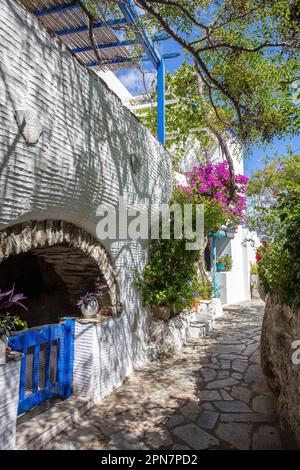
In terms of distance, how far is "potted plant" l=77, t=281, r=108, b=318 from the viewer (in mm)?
5020

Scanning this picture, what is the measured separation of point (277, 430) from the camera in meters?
4.02

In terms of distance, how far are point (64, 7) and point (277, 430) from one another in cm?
742

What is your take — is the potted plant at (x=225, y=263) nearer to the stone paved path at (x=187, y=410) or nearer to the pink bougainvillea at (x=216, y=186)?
the pink bougainvillea at (x=216, y=186)

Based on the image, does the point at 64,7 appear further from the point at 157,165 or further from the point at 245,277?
the point at 245,277

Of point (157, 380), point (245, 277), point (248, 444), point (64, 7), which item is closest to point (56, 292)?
point (157, 380)

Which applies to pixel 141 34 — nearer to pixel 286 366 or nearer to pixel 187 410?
pixel 286 366

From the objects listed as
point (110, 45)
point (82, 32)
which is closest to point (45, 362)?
point (82, 32)

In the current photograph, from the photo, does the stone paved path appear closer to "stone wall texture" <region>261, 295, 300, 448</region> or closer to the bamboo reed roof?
"stone wall texture" <region>261, 295, 300, 448</region>

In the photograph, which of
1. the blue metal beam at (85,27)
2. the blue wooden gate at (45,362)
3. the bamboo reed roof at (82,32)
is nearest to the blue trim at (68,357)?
the blue wooden gate at (45,362)

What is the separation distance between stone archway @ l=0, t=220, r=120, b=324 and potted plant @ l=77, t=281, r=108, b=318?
6.9 inches

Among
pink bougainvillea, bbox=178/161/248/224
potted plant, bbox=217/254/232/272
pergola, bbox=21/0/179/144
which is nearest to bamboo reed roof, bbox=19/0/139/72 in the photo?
pergola, bbox=21/0/179/144

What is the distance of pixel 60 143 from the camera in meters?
3.45

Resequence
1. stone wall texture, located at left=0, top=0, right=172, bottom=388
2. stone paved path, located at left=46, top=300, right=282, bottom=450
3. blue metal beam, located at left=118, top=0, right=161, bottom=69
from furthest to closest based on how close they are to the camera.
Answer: blue metal beam, located at left=118, top=0, right=161, bottom=69, stone paved path, located at left=46, top=300, right=282, bottom=450, stone wall texture, located at left=0, top=0, right=172, bottom=388

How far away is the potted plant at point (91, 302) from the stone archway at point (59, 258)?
0.57 ft
